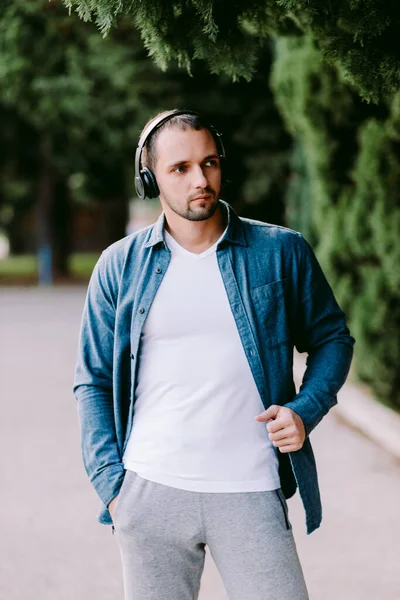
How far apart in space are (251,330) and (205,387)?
21cm

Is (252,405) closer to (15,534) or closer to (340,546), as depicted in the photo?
(340,546)

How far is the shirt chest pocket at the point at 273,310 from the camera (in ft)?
8.16

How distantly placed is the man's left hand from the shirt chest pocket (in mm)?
216

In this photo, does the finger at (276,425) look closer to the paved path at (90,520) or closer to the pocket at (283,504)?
the pocket at (283,504)

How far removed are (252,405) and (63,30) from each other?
457 cm

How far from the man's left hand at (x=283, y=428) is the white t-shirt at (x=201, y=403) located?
0.32 ft

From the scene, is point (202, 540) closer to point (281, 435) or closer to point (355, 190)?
point (281, 435)

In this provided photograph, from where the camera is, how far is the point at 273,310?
2.52 metres

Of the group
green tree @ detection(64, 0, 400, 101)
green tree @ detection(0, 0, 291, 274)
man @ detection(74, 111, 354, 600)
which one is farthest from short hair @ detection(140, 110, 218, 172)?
green tree @ detection(0, 0, 291, 274)

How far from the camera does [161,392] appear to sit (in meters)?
2.51

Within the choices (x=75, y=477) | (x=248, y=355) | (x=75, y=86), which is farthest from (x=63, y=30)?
(x=75, y=86)

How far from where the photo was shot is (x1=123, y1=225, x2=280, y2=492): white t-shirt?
2424 millimetres

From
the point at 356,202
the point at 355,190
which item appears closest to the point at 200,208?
the point at 356,202

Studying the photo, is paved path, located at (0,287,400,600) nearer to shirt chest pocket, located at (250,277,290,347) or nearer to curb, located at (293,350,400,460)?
curb, located at (293,350,400,460)
